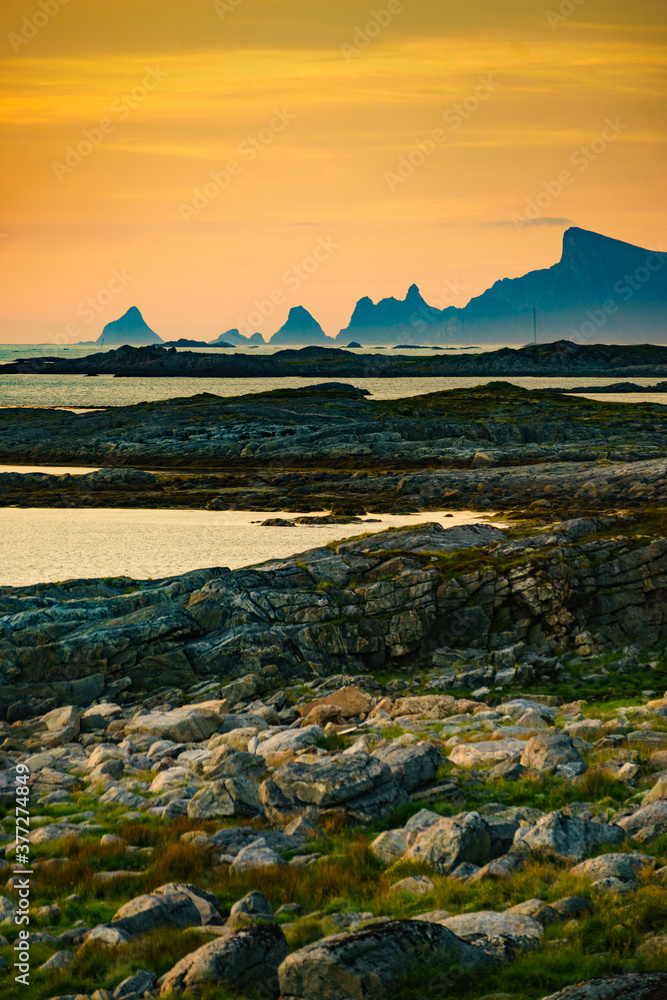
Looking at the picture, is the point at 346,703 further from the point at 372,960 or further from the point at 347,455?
the point at 347,455

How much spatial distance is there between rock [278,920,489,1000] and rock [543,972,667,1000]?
1.03 meters

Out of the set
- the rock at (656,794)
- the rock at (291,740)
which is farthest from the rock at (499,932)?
the rock at (291,740)

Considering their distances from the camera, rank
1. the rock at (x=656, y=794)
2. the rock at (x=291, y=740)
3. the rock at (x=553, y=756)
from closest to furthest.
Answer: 1. the rock at (x=656, y=794)
2. the rock at (x=553, y=756)
3. the rock at (x=291, y=740)

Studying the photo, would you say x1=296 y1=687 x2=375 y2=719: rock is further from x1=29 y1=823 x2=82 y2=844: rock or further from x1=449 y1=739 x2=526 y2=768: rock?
x1=29 y1=823 x2=82 y2=844: rock

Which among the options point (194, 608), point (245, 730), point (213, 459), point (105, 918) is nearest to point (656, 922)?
point (105, 918)

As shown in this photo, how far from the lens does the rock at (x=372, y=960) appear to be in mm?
7707

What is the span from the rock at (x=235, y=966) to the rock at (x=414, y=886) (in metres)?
2.08

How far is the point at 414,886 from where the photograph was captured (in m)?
10.2

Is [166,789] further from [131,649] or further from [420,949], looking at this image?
[131,649]

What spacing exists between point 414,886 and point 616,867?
8.15ft

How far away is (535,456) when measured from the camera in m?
81.0

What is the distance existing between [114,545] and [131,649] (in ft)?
79.9

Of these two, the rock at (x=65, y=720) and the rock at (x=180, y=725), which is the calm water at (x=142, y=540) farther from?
the rock at (x=180, y=725)

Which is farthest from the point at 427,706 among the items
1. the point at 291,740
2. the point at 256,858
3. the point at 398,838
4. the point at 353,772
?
the point at 256,858
